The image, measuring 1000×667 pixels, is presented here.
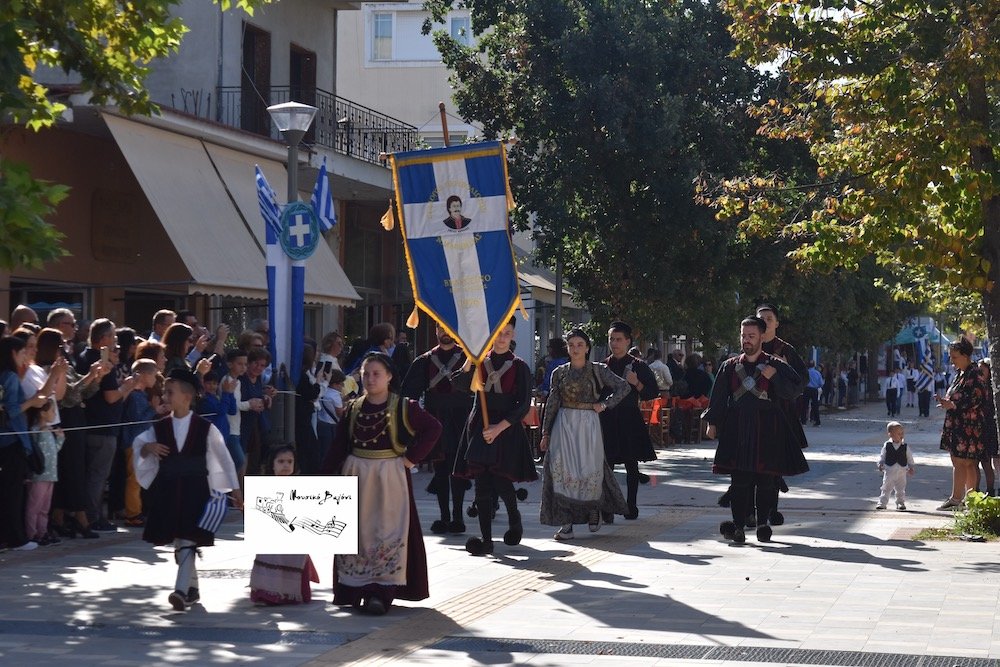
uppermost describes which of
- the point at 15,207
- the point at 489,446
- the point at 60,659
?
the point at 15,207

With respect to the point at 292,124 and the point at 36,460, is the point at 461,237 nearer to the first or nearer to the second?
the point at 36,460

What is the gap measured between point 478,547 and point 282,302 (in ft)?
15.6

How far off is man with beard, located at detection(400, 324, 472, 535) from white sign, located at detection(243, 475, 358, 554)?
12.9ft

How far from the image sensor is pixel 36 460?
40.0 feet

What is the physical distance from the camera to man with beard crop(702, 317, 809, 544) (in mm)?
12664

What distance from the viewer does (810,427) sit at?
38531 millimetres

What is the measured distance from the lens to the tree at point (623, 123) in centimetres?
2511

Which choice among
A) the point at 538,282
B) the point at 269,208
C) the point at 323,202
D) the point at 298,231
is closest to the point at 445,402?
the point at 298,231

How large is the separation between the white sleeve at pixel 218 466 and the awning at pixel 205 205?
9.58 m

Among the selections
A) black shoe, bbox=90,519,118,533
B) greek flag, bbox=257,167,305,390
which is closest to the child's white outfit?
greek flag, bbox=257,167,305,390

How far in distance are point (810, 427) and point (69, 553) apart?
2866 centimetres

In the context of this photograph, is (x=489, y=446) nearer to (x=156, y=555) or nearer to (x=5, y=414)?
(x=156, y=555)

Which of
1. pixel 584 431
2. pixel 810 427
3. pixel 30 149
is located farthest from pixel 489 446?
pixel 810 427

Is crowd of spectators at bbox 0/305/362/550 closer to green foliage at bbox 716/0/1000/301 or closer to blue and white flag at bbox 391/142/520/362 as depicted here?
blue and white flag at bbox 391/142/520/362
